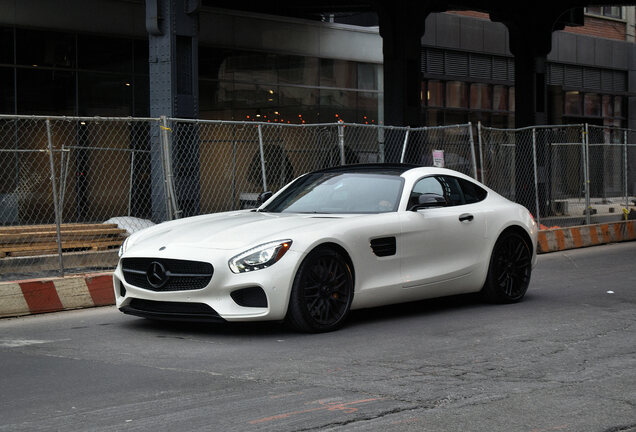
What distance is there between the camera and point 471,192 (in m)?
10.1

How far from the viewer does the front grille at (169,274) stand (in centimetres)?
782

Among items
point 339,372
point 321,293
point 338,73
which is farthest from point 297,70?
point 339,372

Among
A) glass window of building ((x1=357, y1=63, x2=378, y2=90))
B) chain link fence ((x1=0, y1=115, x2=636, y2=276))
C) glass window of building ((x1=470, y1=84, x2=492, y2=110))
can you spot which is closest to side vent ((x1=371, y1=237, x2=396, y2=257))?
chain link fence ((x1=0, y1=115, x2=636, y2=276))

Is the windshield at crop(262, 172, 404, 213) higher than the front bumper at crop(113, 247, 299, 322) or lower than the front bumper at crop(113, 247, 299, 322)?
higher

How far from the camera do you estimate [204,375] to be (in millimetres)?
6469

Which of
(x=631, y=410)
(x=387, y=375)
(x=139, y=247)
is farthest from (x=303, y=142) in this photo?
(x=631, y=410)

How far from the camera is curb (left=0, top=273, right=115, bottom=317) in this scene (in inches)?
375

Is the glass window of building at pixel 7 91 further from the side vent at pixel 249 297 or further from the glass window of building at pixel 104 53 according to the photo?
the side vent at pixel 249 297

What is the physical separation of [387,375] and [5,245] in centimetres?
886

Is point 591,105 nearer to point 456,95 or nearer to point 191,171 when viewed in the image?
point 456,95

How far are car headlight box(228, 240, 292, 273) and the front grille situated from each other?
21 centimetres

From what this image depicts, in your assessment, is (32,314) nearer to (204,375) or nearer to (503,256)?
(204,375)

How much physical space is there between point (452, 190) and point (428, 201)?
2.91 feet

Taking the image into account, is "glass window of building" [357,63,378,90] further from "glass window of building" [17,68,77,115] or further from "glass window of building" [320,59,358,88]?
"glass window of building" [17,68,77,115]
